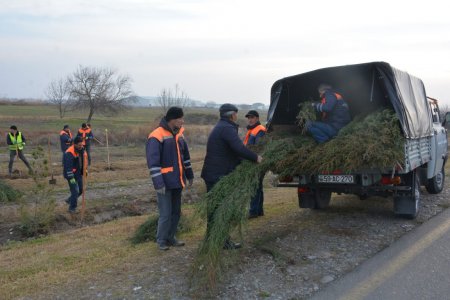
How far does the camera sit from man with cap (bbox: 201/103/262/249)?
616cm

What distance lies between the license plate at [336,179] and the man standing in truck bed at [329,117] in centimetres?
58

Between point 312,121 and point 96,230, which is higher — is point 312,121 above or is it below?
above

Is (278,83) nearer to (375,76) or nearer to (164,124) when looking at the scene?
(375,76)

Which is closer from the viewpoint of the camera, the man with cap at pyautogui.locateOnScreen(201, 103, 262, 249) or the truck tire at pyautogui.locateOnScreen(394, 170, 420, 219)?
the man with cap at pyautogui.locateOnScreen(201, 103, 262, 249)

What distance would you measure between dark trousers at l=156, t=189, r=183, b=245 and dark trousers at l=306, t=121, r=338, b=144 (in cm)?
232

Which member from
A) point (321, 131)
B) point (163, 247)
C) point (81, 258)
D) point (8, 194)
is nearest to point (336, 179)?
point (321, 131)

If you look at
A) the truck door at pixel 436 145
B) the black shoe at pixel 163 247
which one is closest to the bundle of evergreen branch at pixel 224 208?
the black shoe at pixel 163 247

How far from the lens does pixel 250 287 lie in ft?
16.2

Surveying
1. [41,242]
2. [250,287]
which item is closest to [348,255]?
[250,287]

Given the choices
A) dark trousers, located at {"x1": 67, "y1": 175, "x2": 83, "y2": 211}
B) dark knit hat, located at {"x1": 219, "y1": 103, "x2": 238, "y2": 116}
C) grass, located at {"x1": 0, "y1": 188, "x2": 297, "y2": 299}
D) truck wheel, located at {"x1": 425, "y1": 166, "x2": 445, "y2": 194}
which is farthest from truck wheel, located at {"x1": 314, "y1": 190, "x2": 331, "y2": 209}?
dark trousers, located at {"x1": 67, "y1": 175, "x2": 83, "y2": 211}

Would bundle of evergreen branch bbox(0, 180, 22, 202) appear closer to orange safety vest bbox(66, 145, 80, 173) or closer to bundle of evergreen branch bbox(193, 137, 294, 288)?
orange safety vest bbox(66, 145, 80, 173)

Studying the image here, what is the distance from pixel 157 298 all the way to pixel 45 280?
4.96 ft

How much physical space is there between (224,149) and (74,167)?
18.3ft

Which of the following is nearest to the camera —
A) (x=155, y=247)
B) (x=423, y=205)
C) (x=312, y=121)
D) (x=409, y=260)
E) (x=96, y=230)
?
(x=409, y=260)
